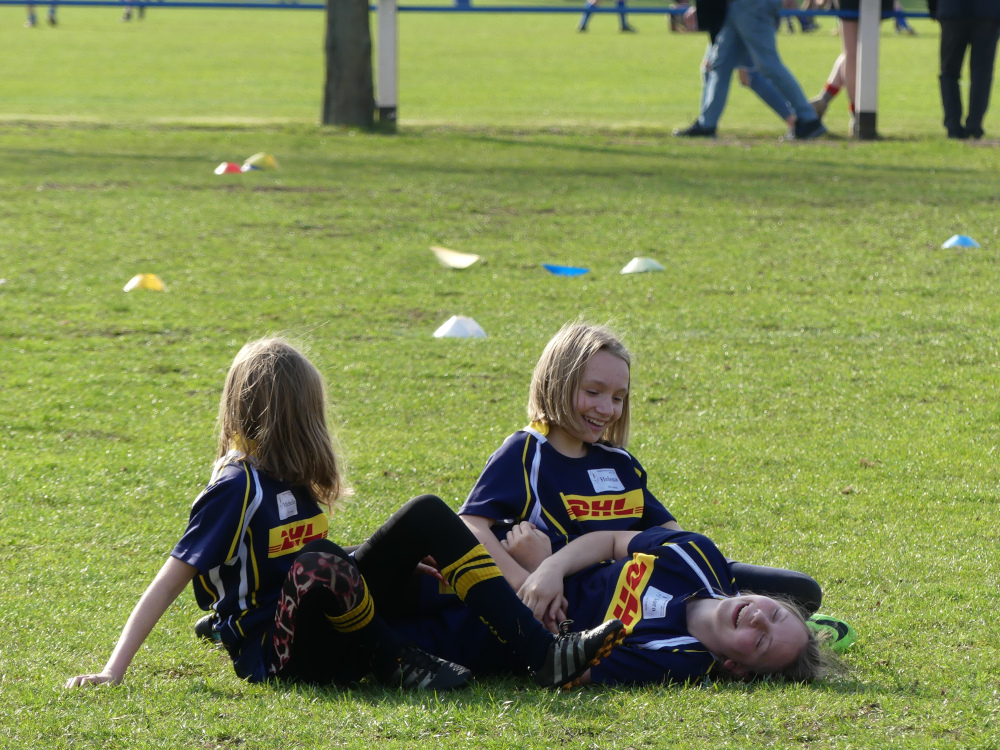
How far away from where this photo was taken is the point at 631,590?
3.61 meters

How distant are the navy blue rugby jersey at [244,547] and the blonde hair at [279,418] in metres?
0.06

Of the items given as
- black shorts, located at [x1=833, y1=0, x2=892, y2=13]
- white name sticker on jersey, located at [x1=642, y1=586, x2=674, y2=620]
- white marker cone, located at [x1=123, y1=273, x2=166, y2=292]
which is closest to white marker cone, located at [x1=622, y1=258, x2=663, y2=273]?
white marker cone, located at [x1=123, y1=273, x2=166, y2=292]

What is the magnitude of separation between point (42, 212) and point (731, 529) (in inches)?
302

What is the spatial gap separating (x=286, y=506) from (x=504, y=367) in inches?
130

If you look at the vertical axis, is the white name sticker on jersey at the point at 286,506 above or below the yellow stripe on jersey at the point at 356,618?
above

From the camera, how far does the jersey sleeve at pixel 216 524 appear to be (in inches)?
133

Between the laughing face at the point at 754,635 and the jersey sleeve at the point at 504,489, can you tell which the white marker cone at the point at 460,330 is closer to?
the jersey sleeve at the point at 504,489

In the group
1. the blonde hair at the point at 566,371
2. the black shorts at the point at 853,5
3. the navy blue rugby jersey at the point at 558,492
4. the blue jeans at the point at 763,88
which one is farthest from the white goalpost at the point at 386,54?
the navy blue rugby jersey at the point at 558,492

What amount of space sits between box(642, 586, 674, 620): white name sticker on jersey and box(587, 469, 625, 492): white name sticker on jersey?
394 mm

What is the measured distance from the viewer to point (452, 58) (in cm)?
2844

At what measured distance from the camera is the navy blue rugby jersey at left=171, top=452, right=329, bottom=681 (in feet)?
11.2

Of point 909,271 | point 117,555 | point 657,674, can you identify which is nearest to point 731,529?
point 657,674

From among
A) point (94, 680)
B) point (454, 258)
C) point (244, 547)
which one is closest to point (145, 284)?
point (454, 258)

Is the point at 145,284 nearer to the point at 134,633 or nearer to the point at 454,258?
the point at 454,258
